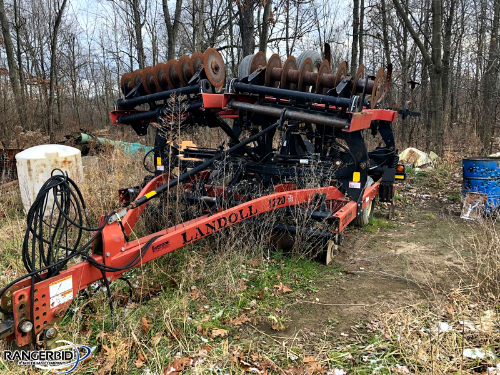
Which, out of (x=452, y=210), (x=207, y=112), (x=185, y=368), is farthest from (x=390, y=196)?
(x=185, y=368)

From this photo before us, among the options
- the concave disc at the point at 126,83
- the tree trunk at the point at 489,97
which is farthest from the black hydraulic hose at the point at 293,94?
the tree trunk at the point at 489,97

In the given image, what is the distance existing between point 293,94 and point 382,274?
2.55m

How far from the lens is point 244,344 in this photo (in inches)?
125

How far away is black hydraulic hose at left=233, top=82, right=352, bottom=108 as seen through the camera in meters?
4.66

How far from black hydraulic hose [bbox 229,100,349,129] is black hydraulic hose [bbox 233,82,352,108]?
0.18 meters

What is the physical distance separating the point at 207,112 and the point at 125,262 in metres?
2.93

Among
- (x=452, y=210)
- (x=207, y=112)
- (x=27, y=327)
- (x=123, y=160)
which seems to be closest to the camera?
(x=27, y=327)

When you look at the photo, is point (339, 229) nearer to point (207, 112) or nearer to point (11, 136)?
point (207, 112)

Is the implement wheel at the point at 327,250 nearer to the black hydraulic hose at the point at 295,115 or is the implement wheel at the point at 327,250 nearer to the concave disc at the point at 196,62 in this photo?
the black hydraulic hose at the point at 295,115

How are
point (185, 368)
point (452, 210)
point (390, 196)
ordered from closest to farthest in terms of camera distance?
1. point (185, 368)
2. point (390, 196)
3. point (452, 210)

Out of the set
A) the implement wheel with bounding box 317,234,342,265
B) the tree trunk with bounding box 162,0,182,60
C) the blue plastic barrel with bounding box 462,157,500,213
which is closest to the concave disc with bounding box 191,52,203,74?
the implement wheel with bounding box 317,234,342,265

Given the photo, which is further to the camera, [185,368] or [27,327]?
[185,368]

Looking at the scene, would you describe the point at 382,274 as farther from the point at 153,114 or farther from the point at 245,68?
the point at 153,114

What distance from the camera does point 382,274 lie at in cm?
464
